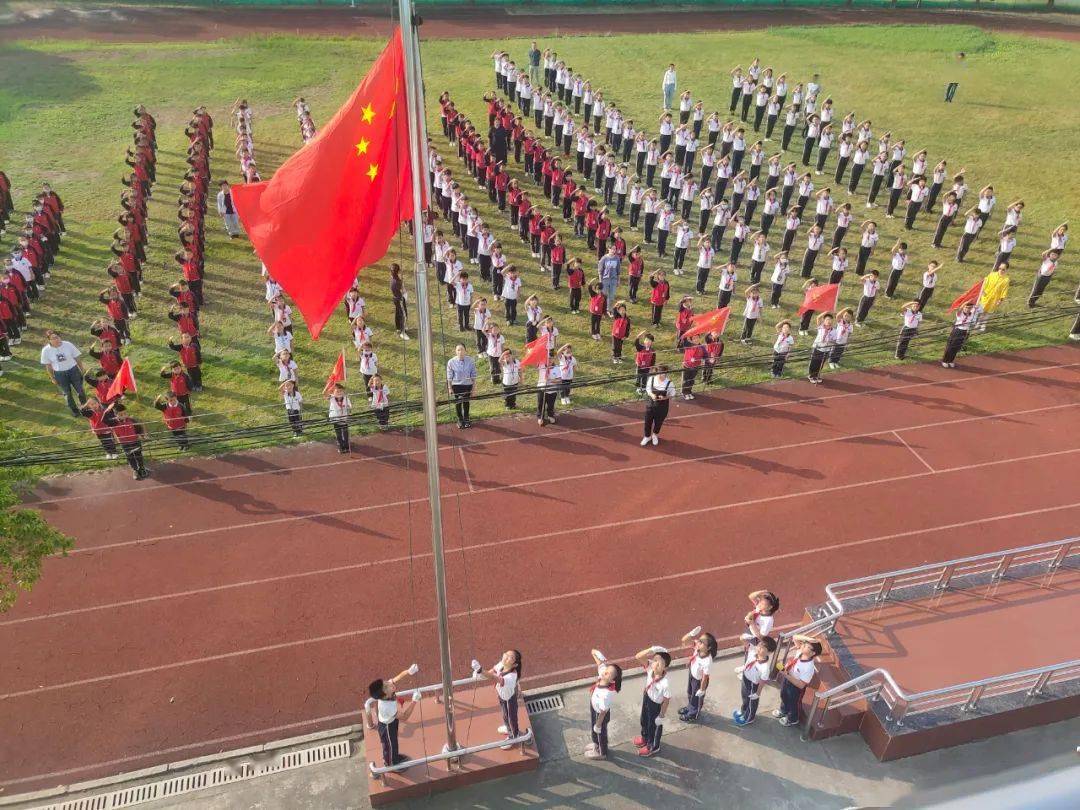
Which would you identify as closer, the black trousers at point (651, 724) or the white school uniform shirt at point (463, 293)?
the black trousers at point (651, 724)

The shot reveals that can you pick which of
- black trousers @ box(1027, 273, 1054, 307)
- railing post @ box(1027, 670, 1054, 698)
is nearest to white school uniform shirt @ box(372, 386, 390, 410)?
railing post @ box(1027, 670, 1054, 698)

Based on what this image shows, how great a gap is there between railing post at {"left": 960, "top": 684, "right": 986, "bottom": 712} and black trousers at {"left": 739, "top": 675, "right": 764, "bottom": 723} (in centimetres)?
207

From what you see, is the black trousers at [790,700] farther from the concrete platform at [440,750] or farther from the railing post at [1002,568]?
the railing post at [1002,568]

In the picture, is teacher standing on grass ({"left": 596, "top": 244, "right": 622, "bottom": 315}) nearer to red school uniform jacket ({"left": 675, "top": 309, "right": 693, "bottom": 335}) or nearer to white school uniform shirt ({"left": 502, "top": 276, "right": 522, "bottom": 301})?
white school uniform shirt ({"left": 502, "top": 276, "right": 522, "bottom": 301})

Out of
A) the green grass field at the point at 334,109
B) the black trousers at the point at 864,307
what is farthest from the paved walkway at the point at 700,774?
the black trousers at the point at 864,307

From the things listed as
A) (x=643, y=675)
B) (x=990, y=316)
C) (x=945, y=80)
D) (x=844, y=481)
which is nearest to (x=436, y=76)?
(x=945, y=80)

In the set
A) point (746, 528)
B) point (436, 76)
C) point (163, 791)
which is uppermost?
point (436, 76)

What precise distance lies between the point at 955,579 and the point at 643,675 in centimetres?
405

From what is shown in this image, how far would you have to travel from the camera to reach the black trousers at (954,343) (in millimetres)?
15008

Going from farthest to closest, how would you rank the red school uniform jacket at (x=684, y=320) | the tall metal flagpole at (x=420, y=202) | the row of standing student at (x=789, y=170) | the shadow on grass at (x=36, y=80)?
the shadow on grass at (x=36, y=80) → the row of standing student at (x=789, y=170) → the red school uniform jacket at (x=684, y=320) → the tall metal flagpole at (x=420, y=202)

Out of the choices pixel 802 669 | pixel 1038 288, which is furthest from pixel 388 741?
pixel 1038 288

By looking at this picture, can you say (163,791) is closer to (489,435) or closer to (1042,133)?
(489,435)

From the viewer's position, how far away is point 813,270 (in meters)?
18.4

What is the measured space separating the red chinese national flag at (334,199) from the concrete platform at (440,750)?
447cm
